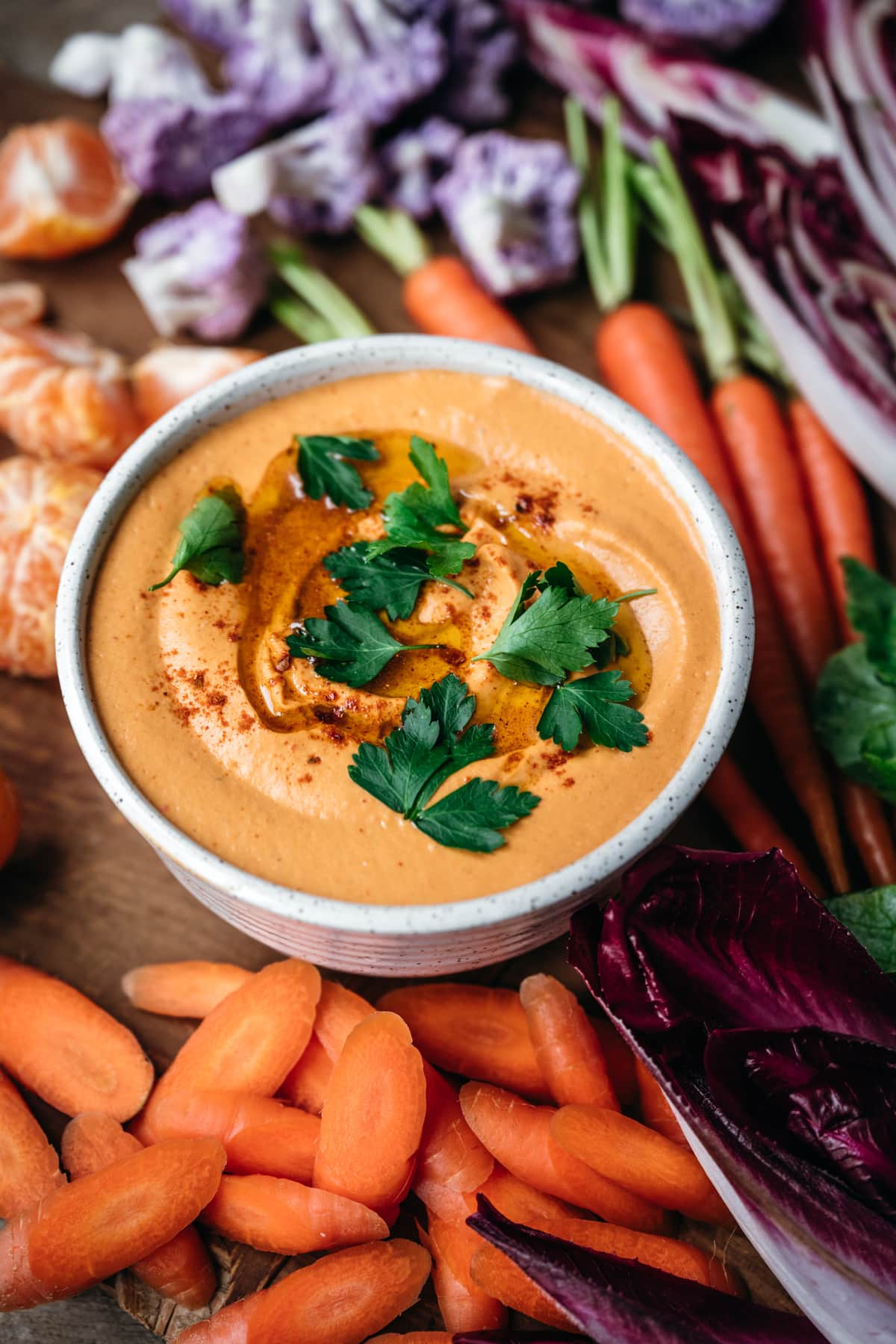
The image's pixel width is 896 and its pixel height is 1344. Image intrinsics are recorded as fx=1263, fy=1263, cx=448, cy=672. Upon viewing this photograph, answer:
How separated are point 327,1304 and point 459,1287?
26 centimetres

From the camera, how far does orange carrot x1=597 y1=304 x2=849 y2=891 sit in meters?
3.02

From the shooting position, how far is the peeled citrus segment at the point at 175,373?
343 cm

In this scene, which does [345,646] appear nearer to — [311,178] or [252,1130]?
[252,1130]

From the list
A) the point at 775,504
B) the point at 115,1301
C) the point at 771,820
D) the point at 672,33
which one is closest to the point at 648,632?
the point at 771,820

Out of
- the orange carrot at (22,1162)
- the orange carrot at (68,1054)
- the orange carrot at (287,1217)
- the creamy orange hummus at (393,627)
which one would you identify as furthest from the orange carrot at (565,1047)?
the orange carrot at (22,1162)

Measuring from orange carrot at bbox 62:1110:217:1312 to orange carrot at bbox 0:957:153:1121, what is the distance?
5 centimetres

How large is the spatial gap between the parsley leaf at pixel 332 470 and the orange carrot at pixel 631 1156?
1.31m

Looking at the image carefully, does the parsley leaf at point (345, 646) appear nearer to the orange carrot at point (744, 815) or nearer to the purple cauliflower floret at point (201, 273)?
the orange carrot at point (744, 815)

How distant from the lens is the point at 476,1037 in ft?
8.80

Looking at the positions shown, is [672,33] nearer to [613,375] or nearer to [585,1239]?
[613,375]

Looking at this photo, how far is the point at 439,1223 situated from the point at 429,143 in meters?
2.99

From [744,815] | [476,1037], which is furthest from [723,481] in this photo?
[476,1037]

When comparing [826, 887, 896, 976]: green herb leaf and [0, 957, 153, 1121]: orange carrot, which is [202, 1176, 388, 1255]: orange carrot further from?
[826, 887, 896, 976]: green herb leaf

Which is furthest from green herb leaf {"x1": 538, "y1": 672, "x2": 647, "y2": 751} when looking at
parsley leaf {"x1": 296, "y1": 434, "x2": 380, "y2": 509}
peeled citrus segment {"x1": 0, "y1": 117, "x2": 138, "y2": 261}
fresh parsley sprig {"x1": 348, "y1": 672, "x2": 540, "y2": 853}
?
peeled citrus segment {"x1": 0, "y1": 117, "x2": 138, "y2": 261}
